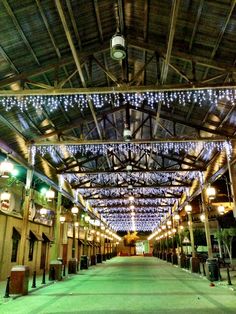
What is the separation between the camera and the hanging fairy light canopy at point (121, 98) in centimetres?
1140

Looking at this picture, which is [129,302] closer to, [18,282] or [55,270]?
[18,282]

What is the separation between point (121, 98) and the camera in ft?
51.6

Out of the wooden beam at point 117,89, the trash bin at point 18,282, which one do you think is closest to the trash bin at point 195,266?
the trash bin at point 18,282

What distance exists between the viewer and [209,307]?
28.8 feet

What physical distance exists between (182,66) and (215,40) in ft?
7.27

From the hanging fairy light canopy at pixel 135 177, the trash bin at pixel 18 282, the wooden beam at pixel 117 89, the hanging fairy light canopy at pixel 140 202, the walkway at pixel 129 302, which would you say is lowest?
the walkway at pixel 129 302

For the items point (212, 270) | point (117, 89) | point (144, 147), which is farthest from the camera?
point (144, 147)

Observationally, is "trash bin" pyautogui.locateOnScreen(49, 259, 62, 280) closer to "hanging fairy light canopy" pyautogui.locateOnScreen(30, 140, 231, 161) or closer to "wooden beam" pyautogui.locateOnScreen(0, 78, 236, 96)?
"hanging fairy light canopy" pyautogui.locateOnScreen(30, 140, 231, 161)

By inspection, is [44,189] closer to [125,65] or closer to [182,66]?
[125,65]

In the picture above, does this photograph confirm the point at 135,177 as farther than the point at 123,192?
No

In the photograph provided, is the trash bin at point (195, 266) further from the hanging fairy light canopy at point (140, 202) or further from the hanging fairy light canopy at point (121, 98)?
the hanging fairy light canopy at point (140, 202)

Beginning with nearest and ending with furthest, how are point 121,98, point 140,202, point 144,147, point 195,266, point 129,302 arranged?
point 129,302 < point 121,98 < point 144,147 < point 195,266 < point 140,202

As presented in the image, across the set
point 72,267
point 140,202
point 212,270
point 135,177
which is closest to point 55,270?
point 72,267

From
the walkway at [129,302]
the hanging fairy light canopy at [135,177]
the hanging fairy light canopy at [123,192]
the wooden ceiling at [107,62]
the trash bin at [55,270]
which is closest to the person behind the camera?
the walkway at [129,302]
